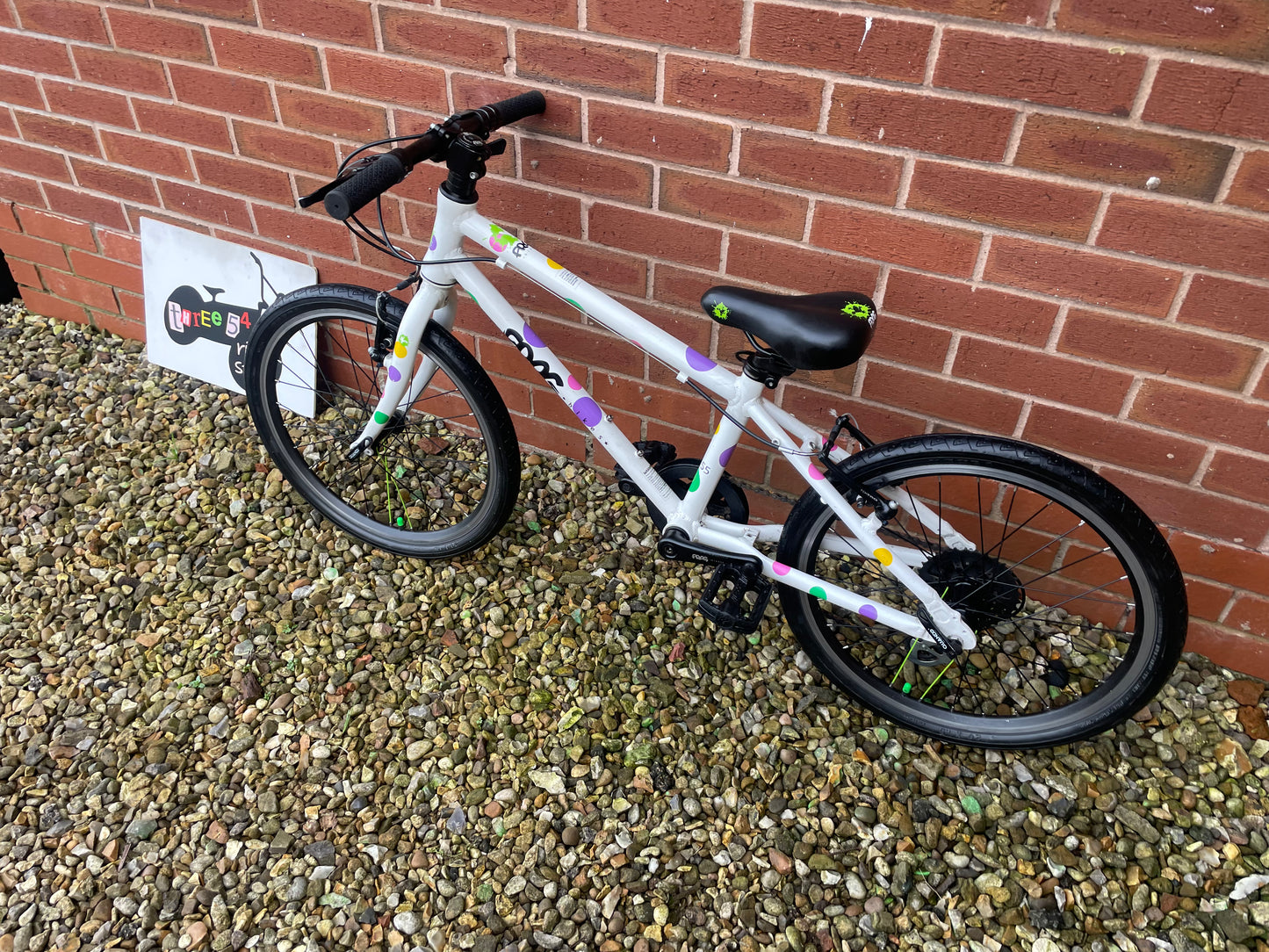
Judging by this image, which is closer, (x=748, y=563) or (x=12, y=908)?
(x=12, y=908)

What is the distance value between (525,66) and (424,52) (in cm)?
29

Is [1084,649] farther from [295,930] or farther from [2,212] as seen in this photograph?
[2,212]

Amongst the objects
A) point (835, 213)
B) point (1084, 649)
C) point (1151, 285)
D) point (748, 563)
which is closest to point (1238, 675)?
point (1084, 649)

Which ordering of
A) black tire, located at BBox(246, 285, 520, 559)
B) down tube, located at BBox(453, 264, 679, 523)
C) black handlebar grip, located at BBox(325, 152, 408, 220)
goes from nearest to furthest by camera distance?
black handlebar grip, located at BBox(325, 152, 408, 220) → down tube, located at BBox(453, 264, 679, 523) → black tire, located at BBox(246, 285, 520, 559)

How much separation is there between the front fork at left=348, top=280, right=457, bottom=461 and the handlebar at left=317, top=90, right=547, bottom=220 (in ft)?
1.03

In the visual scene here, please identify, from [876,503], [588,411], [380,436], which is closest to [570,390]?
[588,411]

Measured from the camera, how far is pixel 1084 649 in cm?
226

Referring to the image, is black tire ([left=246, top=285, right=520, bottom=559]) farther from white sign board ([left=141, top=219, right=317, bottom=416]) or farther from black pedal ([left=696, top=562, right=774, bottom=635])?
black pedal ([left=696, top=562, right=774, bottom=635])

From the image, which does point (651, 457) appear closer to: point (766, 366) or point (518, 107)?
point (766, 366)

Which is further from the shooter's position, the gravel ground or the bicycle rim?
the bicycle rim

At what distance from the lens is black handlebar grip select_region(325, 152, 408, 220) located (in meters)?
1.57

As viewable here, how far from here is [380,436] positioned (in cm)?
238

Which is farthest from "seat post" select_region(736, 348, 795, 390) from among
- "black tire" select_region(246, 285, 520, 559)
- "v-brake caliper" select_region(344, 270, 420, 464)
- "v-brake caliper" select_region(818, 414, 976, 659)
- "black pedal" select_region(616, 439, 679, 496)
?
"v-brake caliper" select_region(344, 270, 420, 464)

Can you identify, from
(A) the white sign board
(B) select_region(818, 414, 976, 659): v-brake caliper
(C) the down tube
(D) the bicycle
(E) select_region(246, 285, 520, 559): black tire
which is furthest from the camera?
(A) the white sign board
